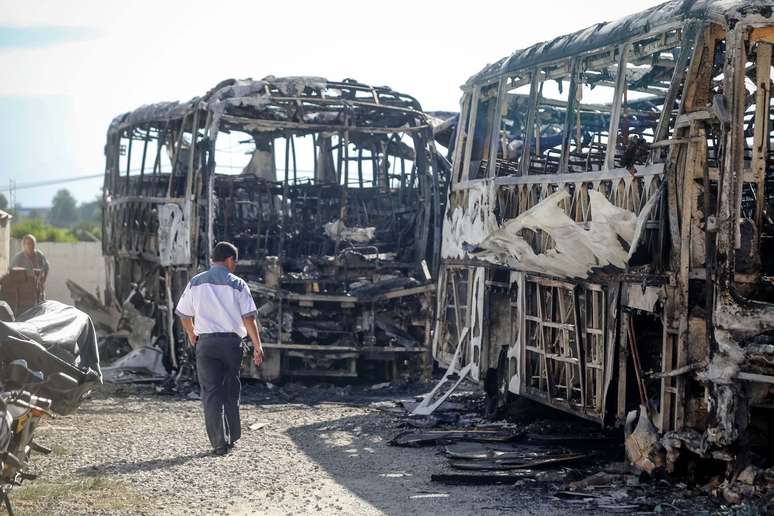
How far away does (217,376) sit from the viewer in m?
11.1

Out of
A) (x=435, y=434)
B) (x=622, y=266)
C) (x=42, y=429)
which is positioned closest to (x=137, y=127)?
(x=42, y=429)

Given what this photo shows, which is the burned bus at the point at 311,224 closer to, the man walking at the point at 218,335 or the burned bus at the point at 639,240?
the burned bus at the point at 639,240

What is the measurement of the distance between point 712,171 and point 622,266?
132 cm

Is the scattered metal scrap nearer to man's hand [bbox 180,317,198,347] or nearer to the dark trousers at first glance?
the dark trousers

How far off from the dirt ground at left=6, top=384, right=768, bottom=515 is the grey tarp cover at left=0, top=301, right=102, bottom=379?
3.27ft

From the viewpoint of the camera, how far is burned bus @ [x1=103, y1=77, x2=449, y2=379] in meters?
16.8

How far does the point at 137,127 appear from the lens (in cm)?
2233

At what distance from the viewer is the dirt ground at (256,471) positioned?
8641mm

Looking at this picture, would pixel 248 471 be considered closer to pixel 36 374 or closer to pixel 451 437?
pixel 451 437

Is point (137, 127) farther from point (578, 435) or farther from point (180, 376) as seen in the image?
point (578, 435)

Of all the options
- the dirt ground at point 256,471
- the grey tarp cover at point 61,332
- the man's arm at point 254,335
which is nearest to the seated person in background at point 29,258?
the dirt ground at point 256,471

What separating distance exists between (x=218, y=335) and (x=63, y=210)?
99197mm

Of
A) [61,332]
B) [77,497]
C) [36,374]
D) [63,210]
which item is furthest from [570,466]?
[63,210]

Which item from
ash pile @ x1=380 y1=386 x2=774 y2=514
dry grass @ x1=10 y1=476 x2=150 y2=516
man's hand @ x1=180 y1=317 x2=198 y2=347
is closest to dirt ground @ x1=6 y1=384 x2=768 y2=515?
dry grass @ x1=10 y1=476 x2=150 y2=516
